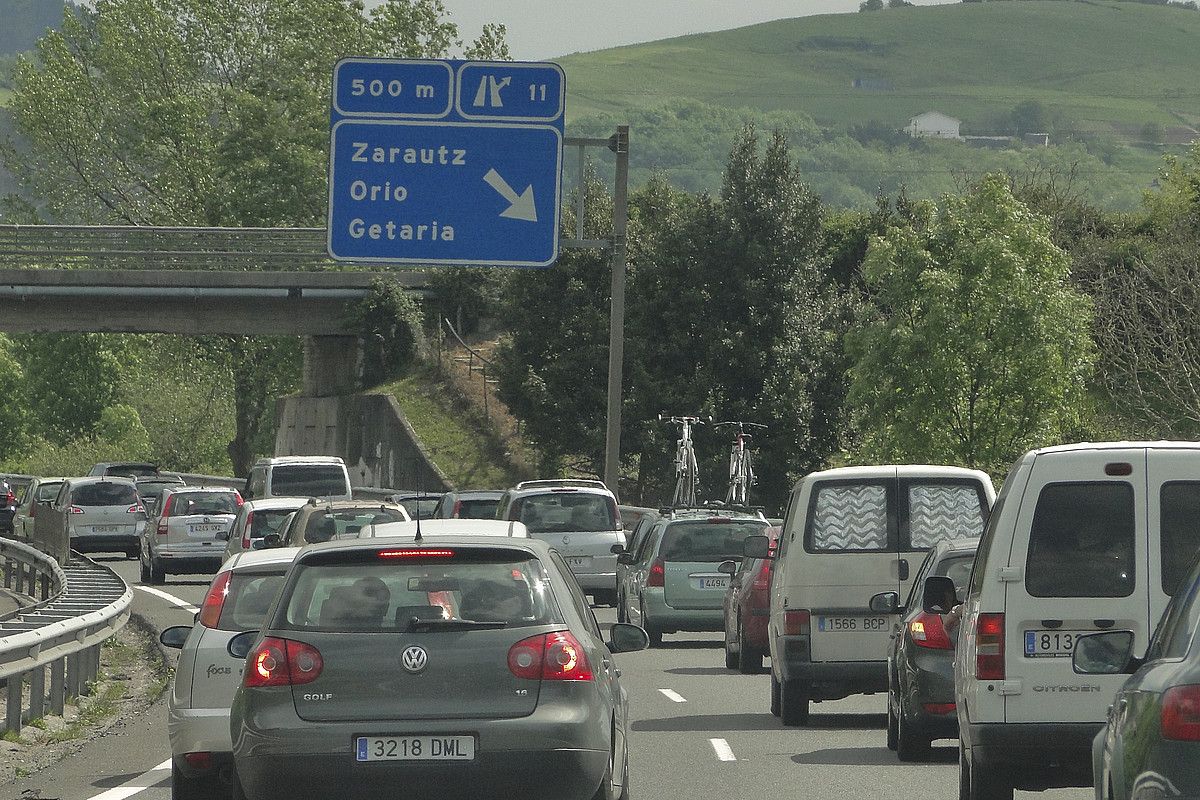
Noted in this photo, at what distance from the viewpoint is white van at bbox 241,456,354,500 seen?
3844 centimetres

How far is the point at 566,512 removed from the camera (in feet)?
99.3

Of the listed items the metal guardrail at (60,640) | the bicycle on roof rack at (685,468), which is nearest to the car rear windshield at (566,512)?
the metal guardrail at (60,640)

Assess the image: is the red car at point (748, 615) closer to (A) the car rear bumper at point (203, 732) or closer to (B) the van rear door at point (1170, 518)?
(A) the car rear bumper at point (203, 732)

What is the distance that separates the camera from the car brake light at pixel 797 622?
15922mm

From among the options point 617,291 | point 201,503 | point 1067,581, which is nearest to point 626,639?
point 1067,581

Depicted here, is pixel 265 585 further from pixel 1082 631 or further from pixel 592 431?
pixel 592 431

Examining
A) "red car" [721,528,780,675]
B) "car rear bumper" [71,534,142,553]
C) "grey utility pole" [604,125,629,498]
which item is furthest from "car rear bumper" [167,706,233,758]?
"car rear bumper" [71,534,142,553]

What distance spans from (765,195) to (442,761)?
4701 centimetres

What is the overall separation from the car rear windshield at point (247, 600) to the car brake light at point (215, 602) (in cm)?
3

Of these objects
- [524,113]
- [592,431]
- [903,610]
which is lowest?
[592,431]

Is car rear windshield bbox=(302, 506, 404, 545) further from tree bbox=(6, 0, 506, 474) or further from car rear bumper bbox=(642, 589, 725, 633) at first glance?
tree bbox=(6, 0, 506, 474)

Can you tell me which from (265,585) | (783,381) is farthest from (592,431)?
(265,585)

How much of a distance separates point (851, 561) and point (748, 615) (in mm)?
4182

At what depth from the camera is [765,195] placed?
55.1 metres
